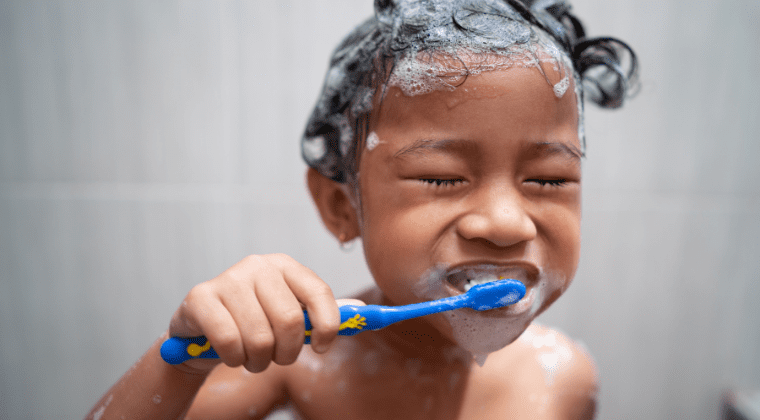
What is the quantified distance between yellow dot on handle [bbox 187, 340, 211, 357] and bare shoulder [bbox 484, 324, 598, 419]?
1.29ft

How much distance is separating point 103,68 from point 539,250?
2.62ft

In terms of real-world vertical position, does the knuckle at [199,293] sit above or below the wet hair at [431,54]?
below

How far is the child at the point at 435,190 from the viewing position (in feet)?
1.19

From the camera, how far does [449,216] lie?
412 millimetres

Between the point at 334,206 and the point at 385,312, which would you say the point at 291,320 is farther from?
the point at 334,206

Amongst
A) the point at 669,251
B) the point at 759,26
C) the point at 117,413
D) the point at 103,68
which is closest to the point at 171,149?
the point at 103,68

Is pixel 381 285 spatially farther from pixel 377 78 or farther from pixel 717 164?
pixel 717 164

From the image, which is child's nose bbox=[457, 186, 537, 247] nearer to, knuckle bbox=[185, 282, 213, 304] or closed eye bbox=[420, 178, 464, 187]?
closed eye bbox=[420, 178, 464, 187]

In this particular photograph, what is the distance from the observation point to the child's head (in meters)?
0.40

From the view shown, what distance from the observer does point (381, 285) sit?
46cm

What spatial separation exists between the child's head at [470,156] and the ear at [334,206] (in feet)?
0.22

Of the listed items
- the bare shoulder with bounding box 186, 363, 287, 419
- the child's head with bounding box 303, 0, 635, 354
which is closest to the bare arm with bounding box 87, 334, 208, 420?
the bare shoulder with bounding box 186, 363, 287, 419

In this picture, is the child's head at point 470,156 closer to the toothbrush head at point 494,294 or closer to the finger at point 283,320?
the toothbrush head at point 494,294

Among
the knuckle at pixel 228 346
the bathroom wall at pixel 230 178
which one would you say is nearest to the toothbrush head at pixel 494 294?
the knuckle at pixel 228 346
